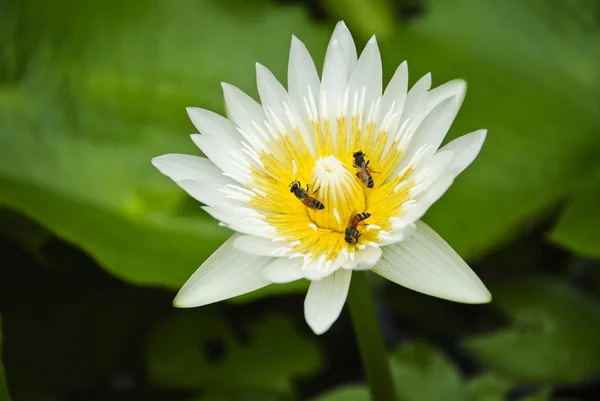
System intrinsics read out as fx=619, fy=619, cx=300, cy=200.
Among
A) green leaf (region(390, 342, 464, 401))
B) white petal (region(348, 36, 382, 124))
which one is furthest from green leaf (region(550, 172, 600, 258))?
white petal (region(348, 36, 382, 124))

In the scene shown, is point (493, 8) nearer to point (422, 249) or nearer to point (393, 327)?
point (393, 327)

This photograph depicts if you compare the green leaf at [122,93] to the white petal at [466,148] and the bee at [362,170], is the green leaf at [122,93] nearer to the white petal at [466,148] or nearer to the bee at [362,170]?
the bee at [362,170]

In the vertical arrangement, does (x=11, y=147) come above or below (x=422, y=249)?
below

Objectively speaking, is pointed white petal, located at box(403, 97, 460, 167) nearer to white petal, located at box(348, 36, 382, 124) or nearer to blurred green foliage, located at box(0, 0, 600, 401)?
white petal, located at box(348, 36, 382, 124)

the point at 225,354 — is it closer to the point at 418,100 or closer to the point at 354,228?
the point at 354,228

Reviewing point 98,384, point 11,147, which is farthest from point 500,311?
point 11,147
